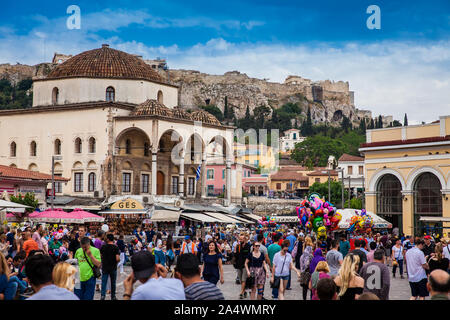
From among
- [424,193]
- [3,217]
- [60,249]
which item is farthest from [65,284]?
[424,193]

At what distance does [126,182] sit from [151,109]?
549cm

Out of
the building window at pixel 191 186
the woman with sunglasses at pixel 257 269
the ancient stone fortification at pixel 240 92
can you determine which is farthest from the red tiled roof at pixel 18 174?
the ancient stone fortification at pixel 240 92

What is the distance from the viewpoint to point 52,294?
243 inches

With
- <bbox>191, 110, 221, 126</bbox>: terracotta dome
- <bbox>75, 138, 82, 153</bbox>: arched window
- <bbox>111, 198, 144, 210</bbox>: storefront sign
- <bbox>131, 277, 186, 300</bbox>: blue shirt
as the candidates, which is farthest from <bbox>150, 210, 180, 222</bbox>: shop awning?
A: <bbox>131, 277, 186, 300</bbox>: blue shirt

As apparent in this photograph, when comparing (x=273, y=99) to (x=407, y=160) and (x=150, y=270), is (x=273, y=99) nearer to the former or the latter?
(x=407, y=160)

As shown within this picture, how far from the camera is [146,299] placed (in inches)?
237

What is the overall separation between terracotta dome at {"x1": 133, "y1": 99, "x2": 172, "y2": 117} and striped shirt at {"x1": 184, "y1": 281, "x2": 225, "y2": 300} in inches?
1630

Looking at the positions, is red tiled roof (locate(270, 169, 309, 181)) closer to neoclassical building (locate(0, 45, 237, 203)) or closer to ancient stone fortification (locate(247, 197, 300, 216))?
ancient stone fortification (locate(247, 197, 300, 216))

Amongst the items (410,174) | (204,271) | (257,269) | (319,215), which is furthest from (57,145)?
(204,271)

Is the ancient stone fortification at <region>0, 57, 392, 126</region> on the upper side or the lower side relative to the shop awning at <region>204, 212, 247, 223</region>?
upper

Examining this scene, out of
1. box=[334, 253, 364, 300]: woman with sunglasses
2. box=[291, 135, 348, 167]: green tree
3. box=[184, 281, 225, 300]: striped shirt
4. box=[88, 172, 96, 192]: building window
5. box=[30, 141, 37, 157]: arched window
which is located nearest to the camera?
box=[184, 281, 225, 300]: striped shirt

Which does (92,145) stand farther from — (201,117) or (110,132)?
(201,117)

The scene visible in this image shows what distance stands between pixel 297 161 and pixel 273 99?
6576cm

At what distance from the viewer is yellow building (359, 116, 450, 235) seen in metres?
35.8
